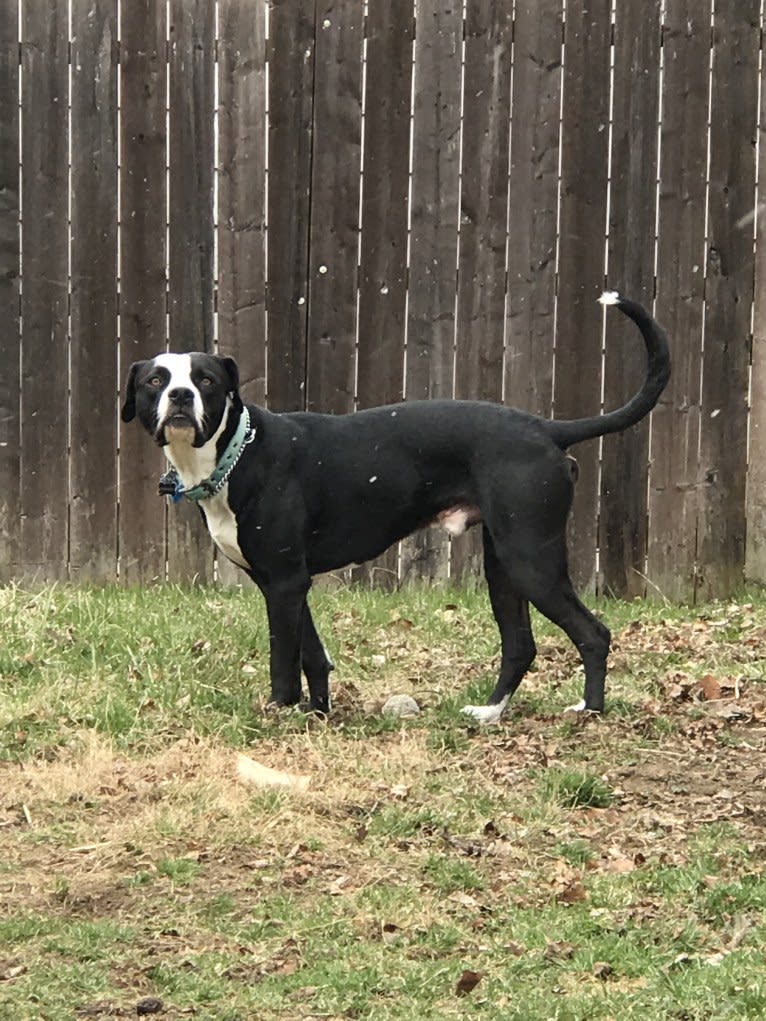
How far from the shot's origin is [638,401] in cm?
582

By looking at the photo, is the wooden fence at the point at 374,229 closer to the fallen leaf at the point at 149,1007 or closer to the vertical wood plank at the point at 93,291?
the vertical wood plank at the point at 93,291

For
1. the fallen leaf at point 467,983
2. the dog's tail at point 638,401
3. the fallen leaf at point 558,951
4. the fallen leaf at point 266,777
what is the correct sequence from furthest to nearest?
the dog's tail at point 638,401 < the fallen leaf at point 266,777 < the fallen leaf at point 558,951 < the fallen leaf at point 467,983

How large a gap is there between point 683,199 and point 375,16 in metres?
1.83

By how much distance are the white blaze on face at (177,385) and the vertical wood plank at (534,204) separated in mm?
2962

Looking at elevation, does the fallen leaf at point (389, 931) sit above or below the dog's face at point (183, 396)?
below

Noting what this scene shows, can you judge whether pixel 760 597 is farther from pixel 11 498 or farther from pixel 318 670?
pixel 11 498

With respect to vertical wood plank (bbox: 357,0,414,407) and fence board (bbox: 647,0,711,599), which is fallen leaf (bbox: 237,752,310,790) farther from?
fence board (bbox: 647,0,711,599)

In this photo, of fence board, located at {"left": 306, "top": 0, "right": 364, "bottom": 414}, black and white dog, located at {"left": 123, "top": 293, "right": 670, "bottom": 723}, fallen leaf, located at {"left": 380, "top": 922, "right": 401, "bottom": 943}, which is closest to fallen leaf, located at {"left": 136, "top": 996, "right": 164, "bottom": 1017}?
fallen leaf, located at {"left": 380, "top": 922, "right": 401, "bottom": 943}

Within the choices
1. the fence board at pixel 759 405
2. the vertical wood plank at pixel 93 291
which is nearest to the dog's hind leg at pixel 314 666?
the vertical wood plank at pixel 93 291

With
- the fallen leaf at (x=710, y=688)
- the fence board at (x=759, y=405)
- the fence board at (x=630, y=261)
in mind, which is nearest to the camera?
the fallen leaf at (x=710, y=688)

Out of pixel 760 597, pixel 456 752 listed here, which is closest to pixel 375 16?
pixel 760 597

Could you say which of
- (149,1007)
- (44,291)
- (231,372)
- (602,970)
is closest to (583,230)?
(44,291)

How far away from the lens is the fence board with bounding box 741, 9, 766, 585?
8.29 m

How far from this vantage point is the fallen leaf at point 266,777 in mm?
4934
